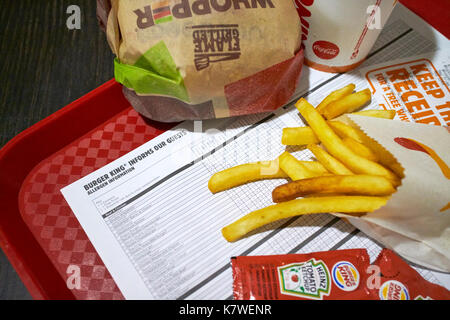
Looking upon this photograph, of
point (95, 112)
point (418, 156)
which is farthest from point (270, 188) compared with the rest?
point (95, 112)

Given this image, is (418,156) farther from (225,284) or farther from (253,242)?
(225,284)

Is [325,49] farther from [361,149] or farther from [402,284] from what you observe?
[402,284]

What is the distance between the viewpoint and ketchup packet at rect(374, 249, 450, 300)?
84 centimetres

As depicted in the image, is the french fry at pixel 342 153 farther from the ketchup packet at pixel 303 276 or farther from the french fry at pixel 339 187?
the ketchup packet at pixel 303 276

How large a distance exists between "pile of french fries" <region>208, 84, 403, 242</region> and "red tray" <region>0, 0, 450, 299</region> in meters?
0.37

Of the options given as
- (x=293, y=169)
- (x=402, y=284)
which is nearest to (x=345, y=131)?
(x=293, y=169)

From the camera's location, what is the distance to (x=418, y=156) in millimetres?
815

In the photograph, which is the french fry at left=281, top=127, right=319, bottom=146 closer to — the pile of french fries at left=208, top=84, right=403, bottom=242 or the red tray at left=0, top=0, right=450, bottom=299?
the pile of french fries at left=208, top=84, right=403, bottom=242

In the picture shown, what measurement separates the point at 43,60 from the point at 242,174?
35.1 inches

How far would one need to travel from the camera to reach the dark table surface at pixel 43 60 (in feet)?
3.78

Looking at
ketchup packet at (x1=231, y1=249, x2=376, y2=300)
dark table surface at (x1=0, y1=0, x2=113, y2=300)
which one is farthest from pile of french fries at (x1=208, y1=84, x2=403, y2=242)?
dark table surface at (x1=0, y1=0, x2=113, y2=300)

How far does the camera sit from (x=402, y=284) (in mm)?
855

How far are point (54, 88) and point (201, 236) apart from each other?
75 centimetres

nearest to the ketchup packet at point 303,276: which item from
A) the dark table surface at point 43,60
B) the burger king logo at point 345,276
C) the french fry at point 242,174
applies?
the burger king logo at point 345,276
